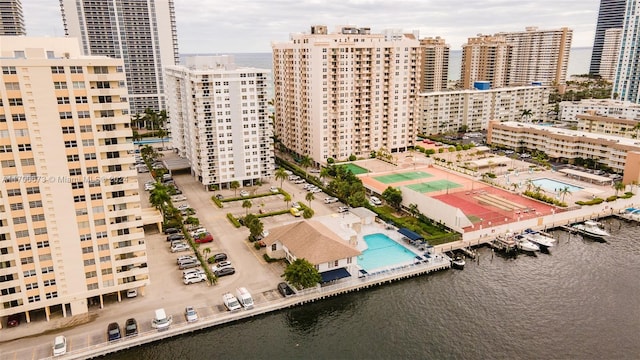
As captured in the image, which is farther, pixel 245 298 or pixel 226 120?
pixel 226 120

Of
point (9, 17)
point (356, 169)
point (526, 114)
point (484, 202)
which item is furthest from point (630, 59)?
point (9, 17)

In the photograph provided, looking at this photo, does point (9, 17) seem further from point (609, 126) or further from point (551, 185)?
point (609, 126)

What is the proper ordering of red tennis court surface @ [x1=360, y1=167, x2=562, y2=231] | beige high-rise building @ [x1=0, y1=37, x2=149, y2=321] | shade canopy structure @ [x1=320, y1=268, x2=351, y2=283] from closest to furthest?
1. beige high-rise building @ [x1=0, y1=37, x2=149, y2=321]
2. shade canopy structure @ [x1=320, y1=268, x2=351, y2=283]
3. red tennis court surface @ [x1=360, y1=167, x2=562, y2=231]

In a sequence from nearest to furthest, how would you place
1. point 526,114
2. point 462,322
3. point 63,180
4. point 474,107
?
1. point 63,180
2. point 462,322
3. point 526,114
4. point 474,107

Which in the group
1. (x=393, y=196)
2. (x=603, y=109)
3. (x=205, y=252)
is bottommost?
(x=205, y=252)

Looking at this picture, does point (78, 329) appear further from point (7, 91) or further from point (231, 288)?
point (7, 91)

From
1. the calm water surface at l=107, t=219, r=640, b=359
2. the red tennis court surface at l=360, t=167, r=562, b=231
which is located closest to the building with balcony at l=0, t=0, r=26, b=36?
the red tennis court surface at l=360, t=167, r=562, b=231

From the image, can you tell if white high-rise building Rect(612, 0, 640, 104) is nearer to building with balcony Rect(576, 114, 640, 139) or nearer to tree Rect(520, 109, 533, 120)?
tree Rect(520, 109, 533, 120)
